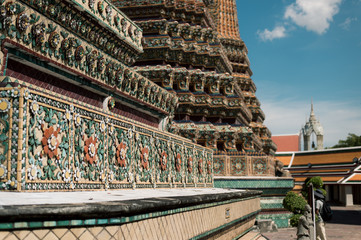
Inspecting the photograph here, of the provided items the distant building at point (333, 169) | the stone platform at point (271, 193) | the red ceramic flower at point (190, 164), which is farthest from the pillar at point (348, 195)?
the red ceramic flower at point (190, 164)

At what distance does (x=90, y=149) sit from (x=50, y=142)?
681mm

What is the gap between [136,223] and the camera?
120 inches

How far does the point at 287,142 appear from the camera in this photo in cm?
6931

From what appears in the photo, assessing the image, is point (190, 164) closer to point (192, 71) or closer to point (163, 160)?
point (163, 160)

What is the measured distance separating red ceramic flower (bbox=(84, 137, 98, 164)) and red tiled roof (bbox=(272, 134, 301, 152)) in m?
65.2

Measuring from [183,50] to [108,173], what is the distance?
13942 millimetres

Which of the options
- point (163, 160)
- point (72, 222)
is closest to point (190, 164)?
point (163, 160)

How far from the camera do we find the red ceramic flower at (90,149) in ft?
14.6

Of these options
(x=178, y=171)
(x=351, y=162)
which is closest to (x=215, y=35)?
(x=178, y=171)

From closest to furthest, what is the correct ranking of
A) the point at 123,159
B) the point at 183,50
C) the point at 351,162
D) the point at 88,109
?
the point at 88,109, the point at 123,159, the point at 183,50, the point at 351,162

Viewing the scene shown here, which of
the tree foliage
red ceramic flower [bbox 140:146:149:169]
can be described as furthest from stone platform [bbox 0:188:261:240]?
the tree foliage

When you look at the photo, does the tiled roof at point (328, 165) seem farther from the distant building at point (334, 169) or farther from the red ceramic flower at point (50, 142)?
the red ceramic flower at point (50, 142)

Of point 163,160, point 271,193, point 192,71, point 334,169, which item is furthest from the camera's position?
point 334,169

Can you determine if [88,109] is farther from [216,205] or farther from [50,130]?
[216,205]
